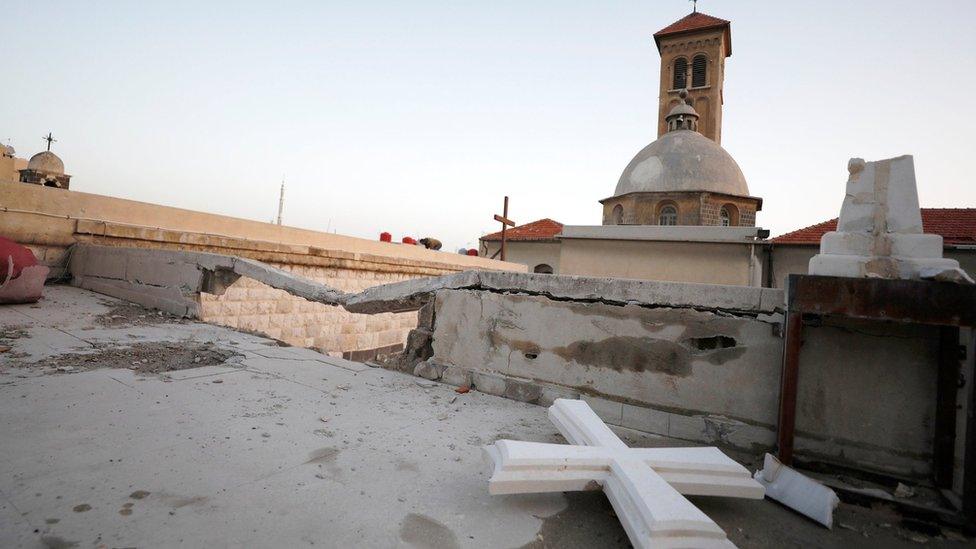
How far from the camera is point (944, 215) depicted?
1562 cm

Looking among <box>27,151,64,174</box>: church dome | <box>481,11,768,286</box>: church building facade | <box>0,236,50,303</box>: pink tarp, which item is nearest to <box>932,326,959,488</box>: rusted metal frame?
<box>0,236,50,303</box>: pink tarp

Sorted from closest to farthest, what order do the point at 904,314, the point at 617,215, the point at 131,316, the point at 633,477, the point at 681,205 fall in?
the point at 633,477
the point at 904,314
the point at 131,316
the point at 681,205
the point at 617,215

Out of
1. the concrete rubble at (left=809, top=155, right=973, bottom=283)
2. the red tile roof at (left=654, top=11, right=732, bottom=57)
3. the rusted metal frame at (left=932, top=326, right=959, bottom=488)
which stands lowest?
the rusted metal frame at (left=932, top=326, right=959, bottom=488)

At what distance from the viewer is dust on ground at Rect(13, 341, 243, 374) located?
309 centimetres

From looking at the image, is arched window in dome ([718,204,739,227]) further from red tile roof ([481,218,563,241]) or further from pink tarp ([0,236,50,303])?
pink tarp ([0,236,50,303])

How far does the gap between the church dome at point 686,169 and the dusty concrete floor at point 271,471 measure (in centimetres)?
2228

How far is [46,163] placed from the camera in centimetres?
2130

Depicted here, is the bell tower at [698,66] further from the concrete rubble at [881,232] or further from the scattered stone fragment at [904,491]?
the scattered stone fragment at [904,491]

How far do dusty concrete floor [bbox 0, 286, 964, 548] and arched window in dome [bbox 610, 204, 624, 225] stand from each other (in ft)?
73.5

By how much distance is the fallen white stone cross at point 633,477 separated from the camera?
4.63 feet

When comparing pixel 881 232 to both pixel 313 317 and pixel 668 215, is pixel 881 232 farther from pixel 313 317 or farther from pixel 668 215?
pixel 668 215

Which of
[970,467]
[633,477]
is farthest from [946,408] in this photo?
[633,477]

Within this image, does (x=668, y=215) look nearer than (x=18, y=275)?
No

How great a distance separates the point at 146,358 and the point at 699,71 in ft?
114
